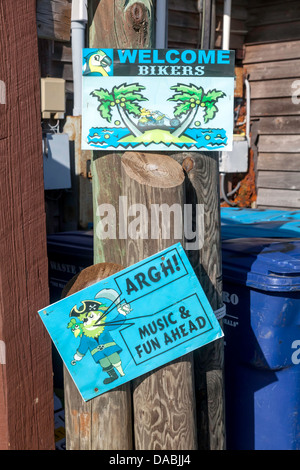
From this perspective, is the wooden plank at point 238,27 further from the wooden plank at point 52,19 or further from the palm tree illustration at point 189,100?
the palm tree illustration at point 189,100

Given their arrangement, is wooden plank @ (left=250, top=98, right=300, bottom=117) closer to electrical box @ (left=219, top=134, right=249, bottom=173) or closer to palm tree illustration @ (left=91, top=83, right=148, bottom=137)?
electrical box @ (left=219, top=134, right=249, bottom=173)

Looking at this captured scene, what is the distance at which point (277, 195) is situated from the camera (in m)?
6.84

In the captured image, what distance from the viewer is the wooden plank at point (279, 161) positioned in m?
6.65

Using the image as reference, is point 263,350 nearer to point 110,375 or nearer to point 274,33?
point 110,375

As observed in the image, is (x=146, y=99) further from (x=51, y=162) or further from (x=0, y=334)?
(x=51, y=162)

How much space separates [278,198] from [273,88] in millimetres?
1310

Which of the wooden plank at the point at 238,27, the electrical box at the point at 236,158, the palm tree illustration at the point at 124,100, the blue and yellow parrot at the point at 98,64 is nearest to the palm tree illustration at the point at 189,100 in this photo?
the palm tree illustration at the point at 124,100

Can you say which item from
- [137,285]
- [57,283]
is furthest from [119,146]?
[57,283]

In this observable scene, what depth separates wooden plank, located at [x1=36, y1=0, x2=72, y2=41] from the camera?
78.0 inches

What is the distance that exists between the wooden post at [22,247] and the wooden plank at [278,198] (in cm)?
525

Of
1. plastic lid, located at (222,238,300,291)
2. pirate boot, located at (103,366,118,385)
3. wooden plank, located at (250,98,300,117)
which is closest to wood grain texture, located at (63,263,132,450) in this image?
pirate boot, located at (103,366,118,385)

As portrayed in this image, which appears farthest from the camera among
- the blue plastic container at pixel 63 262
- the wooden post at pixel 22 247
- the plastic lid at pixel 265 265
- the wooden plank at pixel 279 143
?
the wooden plank at pixel 279 143

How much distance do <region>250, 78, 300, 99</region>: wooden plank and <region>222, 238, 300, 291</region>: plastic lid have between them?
4.36 metres

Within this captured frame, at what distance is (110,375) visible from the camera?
1781 mm
